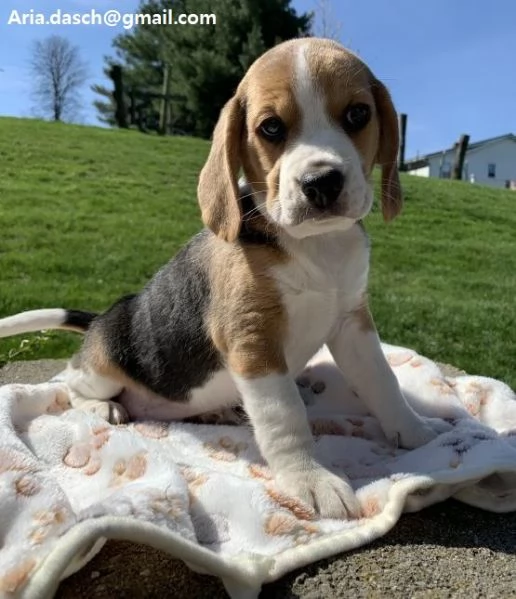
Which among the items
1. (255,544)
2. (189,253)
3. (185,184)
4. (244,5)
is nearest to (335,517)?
(255,544)

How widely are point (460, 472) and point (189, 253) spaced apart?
1653 mm

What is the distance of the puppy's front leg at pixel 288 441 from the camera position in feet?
9.13

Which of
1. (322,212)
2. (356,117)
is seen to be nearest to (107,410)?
(322,212)

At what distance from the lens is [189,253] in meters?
3.61

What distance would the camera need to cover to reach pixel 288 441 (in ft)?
9.43

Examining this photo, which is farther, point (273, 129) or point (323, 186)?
point (273, 129)

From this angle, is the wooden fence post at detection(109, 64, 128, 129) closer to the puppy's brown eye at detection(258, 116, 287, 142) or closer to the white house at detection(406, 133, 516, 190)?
the puppy's brown eye at detection(258, 116, 287, 142)

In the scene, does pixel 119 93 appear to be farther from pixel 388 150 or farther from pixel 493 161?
pixel 493 161

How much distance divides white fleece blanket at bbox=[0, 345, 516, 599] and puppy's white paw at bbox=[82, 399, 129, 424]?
0.37ft

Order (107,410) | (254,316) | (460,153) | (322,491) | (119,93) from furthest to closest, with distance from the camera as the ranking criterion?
(460,153)
(119,93)
(107,410)
(254,316)
(322,491)

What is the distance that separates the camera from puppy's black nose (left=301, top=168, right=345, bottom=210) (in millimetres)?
2617

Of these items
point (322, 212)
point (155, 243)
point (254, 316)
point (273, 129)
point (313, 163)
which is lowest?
point (155, 243)

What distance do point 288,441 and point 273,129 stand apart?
49.4 inches

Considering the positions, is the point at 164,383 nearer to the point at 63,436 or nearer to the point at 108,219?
the point at 63,436
